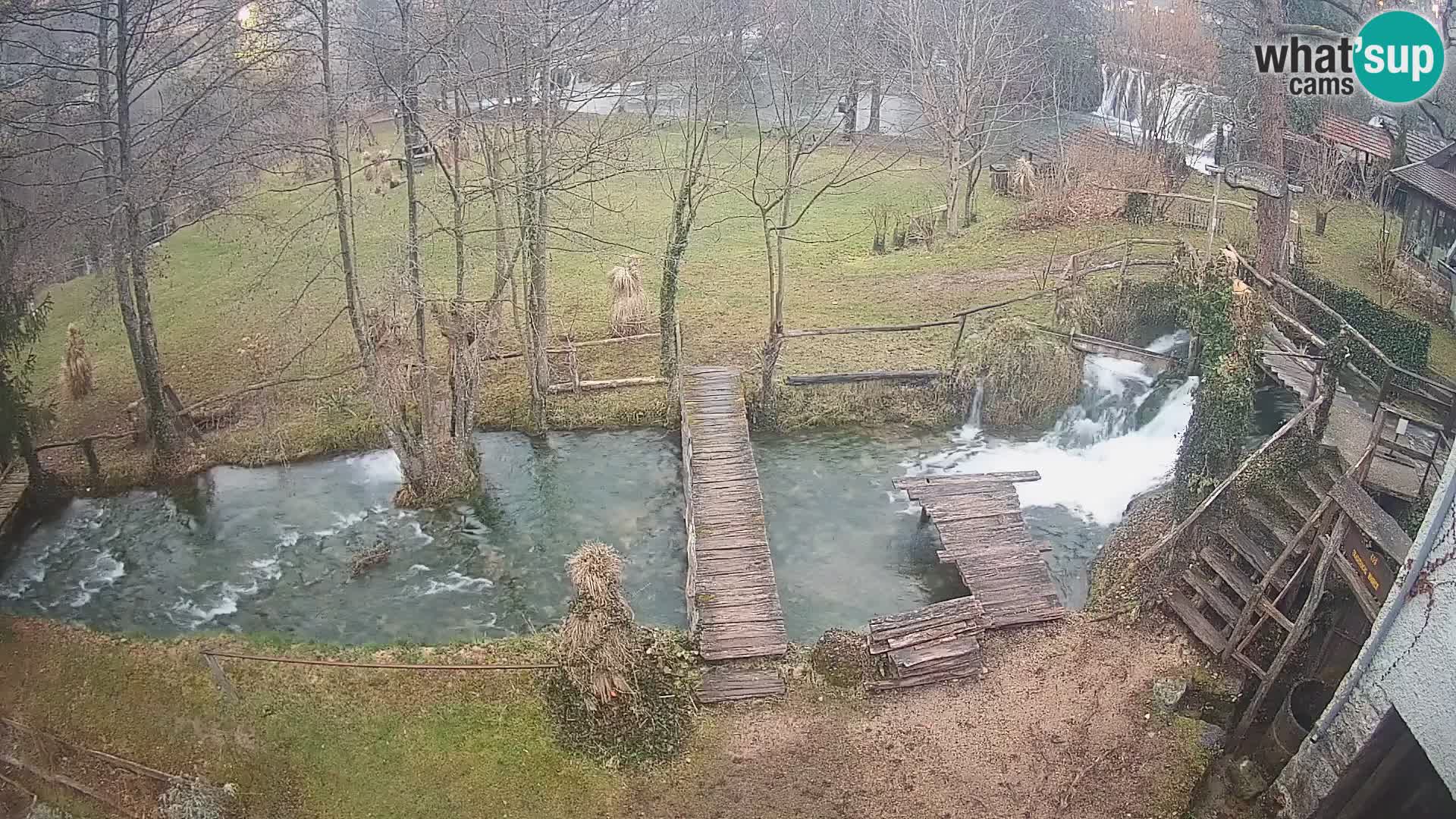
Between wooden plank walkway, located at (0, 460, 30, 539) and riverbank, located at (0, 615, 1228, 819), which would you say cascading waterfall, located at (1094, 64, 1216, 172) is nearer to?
riverbank, located at (0, 615, 1228, 819)

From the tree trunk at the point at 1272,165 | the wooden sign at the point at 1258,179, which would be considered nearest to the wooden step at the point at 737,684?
the wooden sign at the point at 1258,179

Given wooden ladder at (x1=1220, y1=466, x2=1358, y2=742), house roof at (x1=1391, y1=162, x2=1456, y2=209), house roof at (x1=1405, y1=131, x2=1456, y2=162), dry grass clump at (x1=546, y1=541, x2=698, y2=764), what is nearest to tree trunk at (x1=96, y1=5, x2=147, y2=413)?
dry grass clump at (x1=546, y1=541, x2=698, y2=764)

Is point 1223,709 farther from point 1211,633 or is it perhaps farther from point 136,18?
point 136,18

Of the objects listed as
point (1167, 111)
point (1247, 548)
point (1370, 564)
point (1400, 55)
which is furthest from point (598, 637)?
point (1167, 111)

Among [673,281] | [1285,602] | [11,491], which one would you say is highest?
[673,281]

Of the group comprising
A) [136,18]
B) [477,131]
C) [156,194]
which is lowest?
[156,194]

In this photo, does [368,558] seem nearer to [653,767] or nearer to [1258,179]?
[653,767]

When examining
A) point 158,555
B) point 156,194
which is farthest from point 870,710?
point 156,194

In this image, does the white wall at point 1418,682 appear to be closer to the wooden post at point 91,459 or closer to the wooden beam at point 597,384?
the wooden beam at point 597,384
